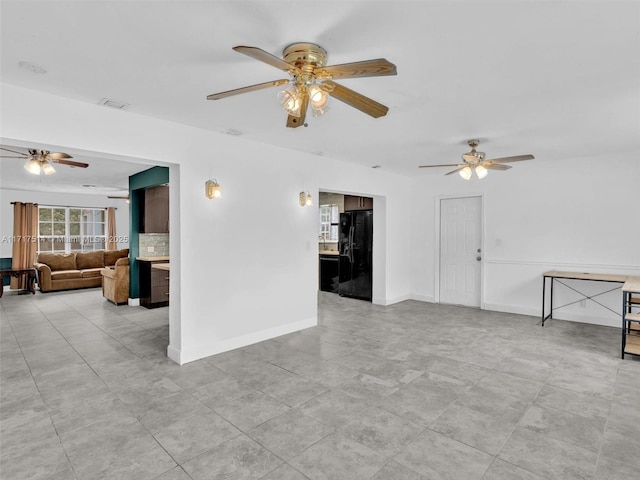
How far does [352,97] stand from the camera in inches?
85.4

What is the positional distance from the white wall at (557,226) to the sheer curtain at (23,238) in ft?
31.6

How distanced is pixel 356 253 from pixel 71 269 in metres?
7.05

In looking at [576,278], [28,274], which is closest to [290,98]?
[576,278]

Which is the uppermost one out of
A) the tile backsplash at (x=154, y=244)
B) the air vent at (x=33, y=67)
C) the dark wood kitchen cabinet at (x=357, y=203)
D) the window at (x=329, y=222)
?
the air vent at (x=33, y=67)

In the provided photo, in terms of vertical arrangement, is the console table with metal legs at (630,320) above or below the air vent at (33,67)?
below

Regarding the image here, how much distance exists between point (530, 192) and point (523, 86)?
3452 mm

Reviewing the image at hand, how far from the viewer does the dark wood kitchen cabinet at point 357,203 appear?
6.95 meters

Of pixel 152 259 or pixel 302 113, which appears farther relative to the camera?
pixel 152 259

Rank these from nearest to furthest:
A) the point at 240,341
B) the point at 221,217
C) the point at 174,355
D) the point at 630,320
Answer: the point at 630,320 → the point at 174,355 → the point at 221,217 → the point at 240,341

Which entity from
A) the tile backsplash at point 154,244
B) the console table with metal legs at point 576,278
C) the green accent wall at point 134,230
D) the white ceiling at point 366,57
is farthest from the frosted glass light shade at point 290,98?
the tile backsplash at point 154,244

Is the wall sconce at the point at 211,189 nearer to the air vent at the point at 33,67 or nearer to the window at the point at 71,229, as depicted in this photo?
the air vent at the point at 33,67

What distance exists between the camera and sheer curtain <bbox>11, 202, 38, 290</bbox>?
27.8 feet

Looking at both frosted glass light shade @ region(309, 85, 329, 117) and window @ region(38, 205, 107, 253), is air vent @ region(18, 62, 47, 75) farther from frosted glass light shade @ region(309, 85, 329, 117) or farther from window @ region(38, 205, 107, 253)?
window @ region(38, 205, 107, 253)

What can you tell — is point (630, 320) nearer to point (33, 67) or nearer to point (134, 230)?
point (33, 67)
